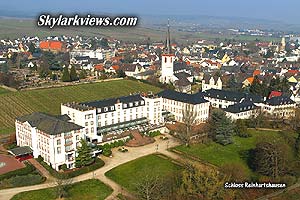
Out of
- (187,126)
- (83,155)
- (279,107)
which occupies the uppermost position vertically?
(279,107)

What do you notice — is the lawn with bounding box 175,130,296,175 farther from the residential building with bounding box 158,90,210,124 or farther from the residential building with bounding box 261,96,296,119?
the residential building with bounding box 261,96,296,119

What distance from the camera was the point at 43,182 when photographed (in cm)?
3631

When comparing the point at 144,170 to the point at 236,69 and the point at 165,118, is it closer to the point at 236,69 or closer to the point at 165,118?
the point at 165,118

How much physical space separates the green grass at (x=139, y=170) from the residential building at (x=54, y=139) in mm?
4971

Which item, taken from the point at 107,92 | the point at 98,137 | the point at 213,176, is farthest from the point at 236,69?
the point at 213,176

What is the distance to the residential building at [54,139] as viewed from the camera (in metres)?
38.7

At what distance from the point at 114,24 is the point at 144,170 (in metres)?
16.5

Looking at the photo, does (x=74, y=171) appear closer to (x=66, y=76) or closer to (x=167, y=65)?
(x=66, y=76)

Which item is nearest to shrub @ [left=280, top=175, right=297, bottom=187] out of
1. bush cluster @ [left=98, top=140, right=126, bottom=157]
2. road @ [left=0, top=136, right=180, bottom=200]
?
road @ [left=0, top=136, right=180, bottom=200]

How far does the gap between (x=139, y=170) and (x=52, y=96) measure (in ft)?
102

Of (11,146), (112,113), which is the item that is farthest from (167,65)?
(11,146)

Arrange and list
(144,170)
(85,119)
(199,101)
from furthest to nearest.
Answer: (199,101), (85,119), (144,170)

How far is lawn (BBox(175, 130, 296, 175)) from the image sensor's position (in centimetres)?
4234

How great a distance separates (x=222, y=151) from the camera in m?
45.0
